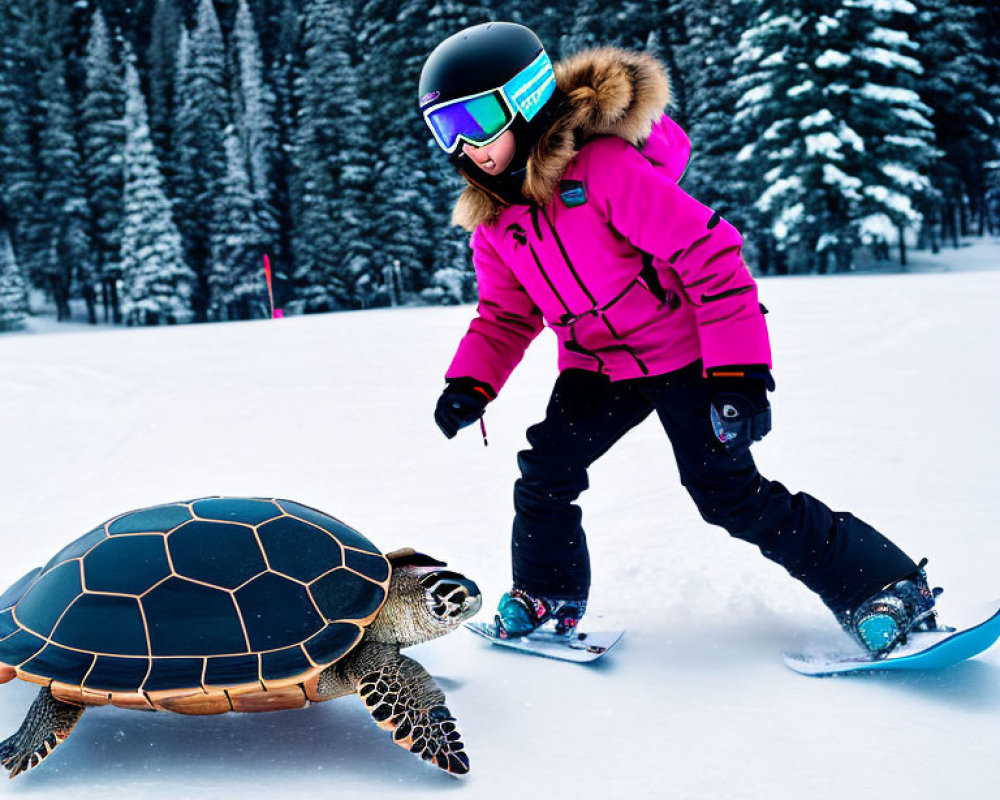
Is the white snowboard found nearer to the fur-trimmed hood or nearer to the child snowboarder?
the child snowboarder

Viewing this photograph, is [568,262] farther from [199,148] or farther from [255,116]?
[255,116]

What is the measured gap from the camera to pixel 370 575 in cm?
202

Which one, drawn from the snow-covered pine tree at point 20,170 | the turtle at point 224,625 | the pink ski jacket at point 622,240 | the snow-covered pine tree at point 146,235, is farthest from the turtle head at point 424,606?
the snow-covered pine tree at point 20,170

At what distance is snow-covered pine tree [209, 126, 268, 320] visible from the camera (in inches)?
1267

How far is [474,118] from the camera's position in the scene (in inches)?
86.7

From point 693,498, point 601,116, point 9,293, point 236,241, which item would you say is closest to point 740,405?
point 693,498

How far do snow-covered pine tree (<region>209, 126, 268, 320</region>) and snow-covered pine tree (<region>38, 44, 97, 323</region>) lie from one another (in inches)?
230

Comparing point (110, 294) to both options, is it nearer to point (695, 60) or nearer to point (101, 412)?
point (695, 60)

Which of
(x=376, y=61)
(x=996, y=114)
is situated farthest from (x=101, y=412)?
(x=996, y=114)

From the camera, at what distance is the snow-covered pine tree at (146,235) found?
30844 millimetres

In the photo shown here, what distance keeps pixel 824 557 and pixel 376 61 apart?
100.0 feet

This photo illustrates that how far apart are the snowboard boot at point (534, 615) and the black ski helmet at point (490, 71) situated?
1.43 m

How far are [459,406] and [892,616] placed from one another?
132 centimetres

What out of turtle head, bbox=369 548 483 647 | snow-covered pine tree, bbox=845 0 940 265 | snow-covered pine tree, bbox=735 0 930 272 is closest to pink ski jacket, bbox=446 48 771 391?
turtle head, bbox=369 548 483 647
